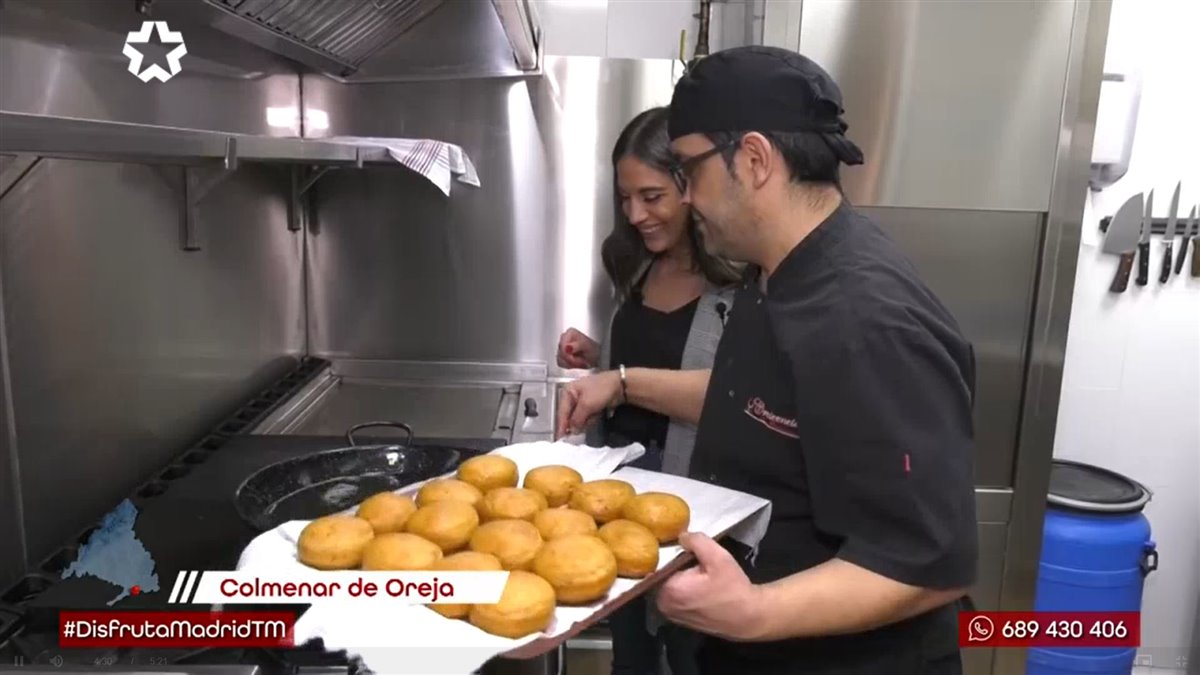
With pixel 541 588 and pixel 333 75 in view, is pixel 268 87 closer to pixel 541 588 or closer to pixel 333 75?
pixel 333 75

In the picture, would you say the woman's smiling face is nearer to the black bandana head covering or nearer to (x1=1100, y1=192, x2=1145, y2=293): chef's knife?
the black bandana head covering

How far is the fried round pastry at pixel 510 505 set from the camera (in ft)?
2.83

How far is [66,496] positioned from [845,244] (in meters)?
1.02

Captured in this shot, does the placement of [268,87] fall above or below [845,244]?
above

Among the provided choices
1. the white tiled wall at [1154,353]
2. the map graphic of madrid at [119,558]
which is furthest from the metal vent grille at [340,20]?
the white tiled wall at [1154,353]

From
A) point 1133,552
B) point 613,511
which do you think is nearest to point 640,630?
point 613,511

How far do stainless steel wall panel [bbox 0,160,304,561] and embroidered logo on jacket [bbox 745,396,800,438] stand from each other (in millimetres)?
858

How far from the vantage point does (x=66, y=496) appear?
43.4 inches

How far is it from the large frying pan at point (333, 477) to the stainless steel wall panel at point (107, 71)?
1.68 feet

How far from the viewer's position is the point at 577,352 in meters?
1.72

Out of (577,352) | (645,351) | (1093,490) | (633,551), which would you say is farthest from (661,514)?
(1093,490)

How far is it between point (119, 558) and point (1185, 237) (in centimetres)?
241

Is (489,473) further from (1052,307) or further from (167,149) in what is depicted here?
(1052,307)

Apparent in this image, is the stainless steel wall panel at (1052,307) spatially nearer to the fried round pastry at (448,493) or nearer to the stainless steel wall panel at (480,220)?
the stainless steel wall panel at (480,220)
